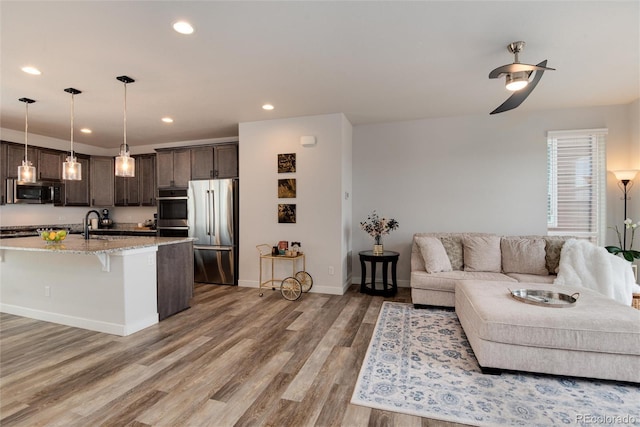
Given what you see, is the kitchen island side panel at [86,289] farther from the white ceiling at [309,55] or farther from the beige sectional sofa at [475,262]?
the beige sectional sofa at [475,262]

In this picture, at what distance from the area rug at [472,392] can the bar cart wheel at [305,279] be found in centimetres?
197

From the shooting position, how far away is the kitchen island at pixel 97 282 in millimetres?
3139

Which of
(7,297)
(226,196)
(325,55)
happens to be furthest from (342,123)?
(7,297)

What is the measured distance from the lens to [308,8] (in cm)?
216

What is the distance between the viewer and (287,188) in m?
4.87

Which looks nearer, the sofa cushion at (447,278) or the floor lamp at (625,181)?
the sofa cushion at (447,278)

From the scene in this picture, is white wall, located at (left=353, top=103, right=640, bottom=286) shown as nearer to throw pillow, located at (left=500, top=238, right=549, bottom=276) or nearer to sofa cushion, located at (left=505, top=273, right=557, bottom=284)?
throw pillow, located at (left=500, top=238, right=549, bottom=276)

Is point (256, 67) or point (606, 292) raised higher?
point (256, 67)

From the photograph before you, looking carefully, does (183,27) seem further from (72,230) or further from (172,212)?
(72,230)

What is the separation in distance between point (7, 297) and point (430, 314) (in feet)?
16.9

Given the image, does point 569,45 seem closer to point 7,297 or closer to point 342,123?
point 342,123

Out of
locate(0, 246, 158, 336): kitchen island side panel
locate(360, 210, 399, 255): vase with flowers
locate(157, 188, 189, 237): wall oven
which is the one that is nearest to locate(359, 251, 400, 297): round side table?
locate(360, 210, 399, 255): vase with flowers

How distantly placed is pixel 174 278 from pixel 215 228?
1619 millimetres

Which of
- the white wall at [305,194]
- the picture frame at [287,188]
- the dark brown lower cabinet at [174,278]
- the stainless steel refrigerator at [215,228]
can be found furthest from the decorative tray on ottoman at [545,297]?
the stainless steel refrigerator at [215,228]
